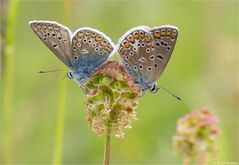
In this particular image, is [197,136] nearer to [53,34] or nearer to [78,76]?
[78,76]

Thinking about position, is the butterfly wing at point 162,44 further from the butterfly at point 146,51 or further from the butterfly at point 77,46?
the butterfly at point 77,46

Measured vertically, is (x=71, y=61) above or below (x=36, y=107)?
above

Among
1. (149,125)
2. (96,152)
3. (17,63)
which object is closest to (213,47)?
(149,125)

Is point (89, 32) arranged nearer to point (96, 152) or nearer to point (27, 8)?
point (96, 152)

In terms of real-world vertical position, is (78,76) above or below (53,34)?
below

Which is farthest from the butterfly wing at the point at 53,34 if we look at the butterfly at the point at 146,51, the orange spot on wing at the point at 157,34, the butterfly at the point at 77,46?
the orange spot on wing at the point at 157,34

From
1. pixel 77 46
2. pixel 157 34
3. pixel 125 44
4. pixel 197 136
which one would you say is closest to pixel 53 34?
pixel 77 46
